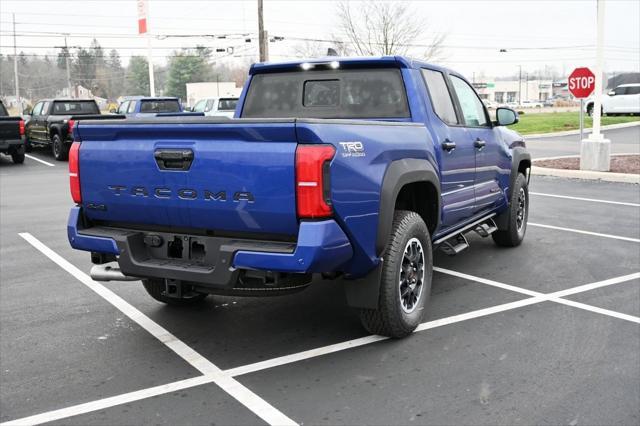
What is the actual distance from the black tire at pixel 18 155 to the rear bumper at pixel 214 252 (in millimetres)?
15987

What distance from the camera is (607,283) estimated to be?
5930 millimetres

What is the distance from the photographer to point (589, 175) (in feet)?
46.6

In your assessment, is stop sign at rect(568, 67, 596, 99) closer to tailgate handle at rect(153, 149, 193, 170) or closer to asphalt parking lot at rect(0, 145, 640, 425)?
asphalt parking lot at rect(0, 145, 640, 425)

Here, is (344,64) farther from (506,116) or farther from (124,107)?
(124,107)

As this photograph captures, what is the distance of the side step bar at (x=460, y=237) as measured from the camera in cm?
559

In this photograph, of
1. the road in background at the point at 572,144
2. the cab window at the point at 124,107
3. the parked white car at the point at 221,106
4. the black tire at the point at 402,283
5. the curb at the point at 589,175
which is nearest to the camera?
the black tire at the point at 402,283

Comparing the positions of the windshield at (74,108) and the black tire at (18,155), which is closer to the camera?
the black tire at (18,155)

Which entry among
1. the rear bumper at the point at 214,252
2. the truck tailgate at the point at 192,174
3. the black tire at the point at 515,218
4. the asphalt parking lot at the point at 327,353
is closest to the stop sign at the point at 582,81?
the black tire at the point at 515,218

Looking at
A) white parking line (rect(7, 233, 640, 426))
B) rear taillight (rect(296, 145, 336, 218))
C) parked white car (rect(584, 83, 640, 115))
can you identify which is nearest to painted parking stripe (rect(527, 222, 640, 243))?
white parking line (rect(7, 233, 640, 426))

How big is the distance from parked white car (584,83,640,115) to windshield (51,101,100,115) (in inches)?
1067

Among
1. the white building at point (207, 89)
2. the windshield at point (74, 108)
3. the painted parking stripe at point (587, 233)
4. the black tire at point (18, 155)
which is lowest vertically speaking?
the painted parking stripe at point (587, 233)

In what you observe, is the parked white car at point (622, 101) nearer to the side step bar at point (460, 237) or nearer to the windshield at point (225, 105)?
the windshield at point (225, 105)

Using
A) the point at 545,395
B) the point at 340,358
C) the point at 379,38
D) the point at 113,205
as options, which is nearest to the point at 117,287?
the point at 113,205

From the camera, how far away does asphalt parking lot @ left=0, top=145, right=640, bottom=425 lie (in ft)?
11.3
